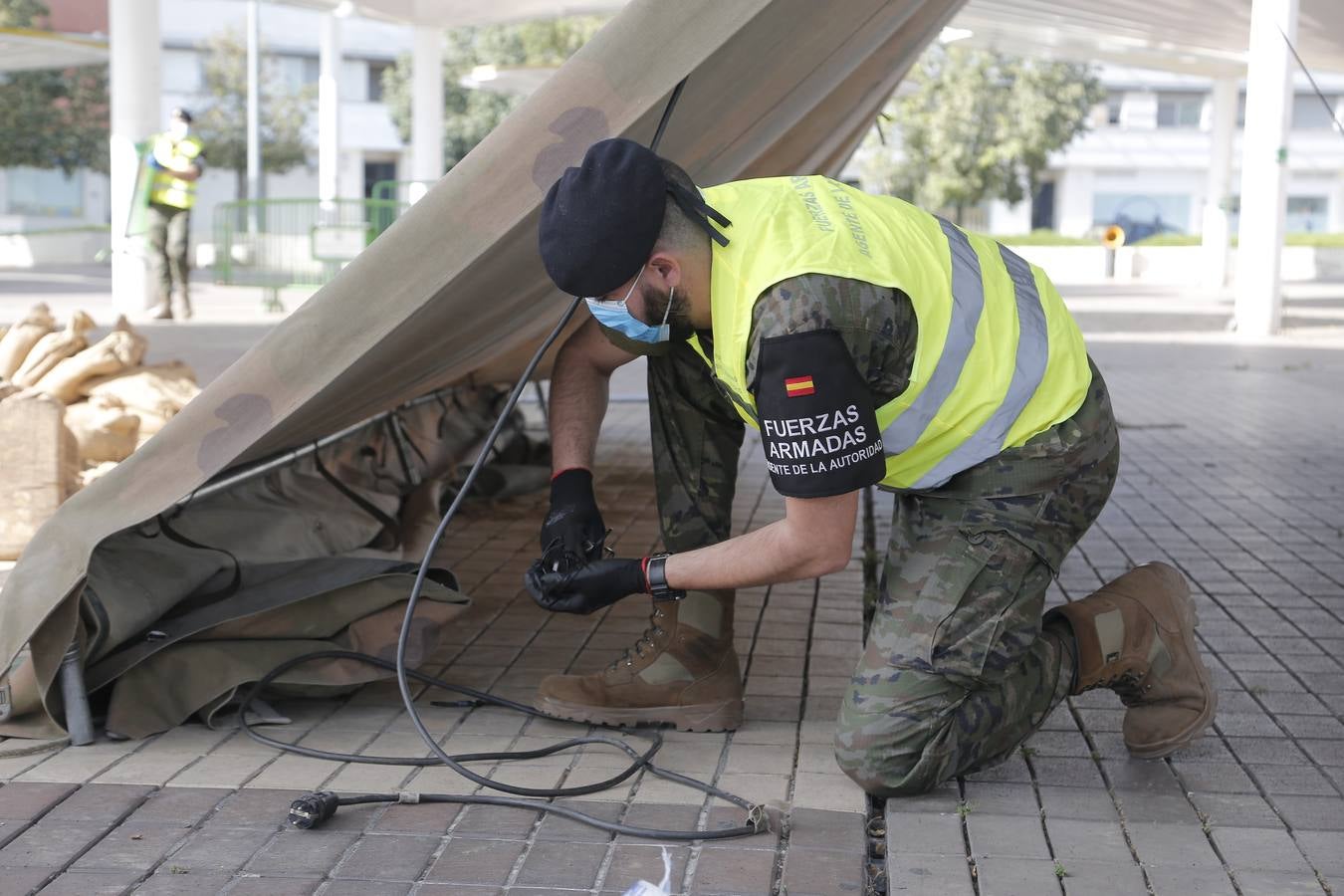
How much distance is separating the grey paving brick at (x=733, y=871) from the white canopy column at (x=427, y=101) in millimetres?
16437

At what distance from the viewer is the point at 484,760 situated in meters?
2.82

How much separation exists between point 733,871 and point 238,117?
34970 mm

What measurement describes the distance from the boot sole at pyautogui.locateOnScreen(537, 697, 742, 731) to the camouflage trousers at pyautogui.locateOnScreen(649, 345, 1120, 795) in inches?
15.7

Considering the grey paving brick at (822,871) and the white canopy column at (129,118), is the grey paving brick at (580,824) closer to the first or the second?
the grey paving brick at (822,871)

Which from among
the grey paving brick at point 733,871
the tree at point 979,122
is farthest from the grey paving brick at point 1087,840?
the tree at point 979,122

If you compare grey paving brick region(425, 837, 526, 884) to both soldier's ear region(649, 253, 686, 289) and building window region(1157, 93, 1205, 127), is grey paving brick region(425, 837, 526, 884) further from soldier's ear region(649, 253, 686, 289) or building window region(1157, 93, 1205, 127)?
building window region(1157, 93, 1205, 127)

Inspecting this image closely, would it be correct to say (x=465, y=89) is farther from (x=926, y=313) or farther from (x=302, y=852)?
(x=302, y=852)

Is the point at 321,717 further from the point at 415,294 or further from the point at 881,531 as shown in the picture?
the point at 881,531

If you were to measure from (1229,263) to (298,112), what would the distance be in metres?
21.4

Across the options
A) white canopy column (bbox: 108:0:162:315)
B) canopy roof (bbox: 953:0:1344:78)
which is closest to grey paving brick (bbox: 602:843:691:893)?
canopy roof (bbox: 953:0:1344:78)

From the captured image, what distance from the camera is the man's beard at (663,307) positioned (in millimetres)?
2434

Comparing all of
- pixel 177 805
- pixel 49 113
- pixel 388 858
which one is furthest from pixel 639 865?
pixel 49 113

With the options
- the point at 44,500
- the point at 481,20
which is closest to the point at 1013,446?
the point at 44,500

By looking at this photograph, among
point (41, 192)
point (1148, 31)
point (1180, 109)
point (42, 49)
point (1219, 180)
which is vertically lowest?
point (1219, 180)
